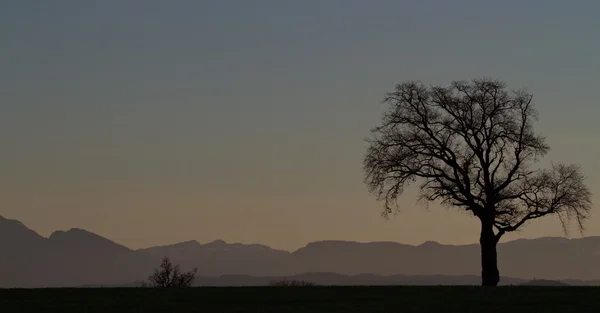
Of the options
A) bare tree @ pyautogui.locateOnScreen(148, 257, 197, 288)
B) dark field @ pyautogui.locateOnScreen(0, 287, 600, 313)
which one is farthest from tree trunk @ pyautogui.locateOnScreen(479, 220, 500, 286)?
bare tree @ pyautogui.locateOnScreen(148, 257, 197, 288)

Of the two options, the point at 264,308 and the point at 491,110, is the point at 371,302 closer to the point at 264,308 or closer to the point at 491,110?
the point at 264,308

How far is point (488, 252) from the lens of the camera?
58719 mm

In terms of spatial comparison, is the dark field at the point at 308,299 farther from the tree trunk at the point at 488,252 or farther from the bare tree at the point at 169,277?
the bare tree at the point at 169,277

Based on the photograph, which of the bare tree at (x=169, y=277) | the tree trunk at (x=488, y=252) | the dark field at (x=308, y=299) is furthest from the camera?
the bare tree at (x=169, y=277)

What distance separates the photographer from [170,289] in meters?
50.6

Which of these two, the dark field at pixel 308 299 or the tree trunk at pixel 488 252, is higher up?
the tree trunk at pixel 488 252

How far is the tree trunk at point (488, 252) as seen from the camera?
58.7 m

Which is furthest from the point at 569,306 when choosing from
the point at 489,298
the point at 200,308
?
the point at 200,308

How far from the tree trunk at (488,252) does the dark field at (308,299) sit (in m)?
9.19

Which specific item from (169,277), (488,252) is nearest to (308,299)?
(488,252)

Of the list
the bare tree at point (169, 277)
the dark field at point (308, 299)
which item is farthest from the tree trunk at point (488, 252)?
the bare tree at point (169, 277)

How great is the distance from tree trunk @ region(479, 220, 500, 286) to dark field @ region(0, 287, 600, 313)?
30.2ft

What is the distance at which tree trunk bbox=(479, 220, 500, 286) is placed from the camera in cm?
5866

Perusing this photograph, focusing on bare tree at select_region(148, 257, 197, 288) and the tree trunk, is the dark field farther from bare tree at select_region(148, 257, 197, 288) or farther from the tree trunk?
bare tree at select_region(148, 257, 197, 288)
